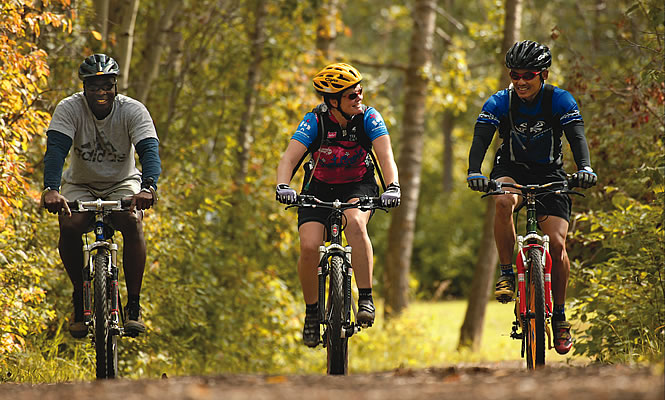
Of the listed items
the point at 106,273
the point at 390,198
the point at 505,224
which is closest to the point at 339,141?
the point at 390,198

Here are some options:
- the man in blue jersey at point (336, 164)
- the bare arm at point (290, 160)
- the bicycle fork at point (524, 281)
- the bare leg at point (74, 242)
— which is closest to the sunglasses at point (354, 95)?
the man in blue jersey at point (336, 164)

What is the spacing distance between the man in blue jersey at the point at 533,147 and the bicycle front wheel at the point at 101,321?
275 centimetres

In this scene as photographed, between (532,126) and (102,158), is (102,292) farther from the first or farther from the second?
(532,126)

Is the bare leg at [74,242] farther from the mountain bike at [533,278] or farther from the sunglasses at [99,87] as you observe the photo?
the mountain bike at [533,278]

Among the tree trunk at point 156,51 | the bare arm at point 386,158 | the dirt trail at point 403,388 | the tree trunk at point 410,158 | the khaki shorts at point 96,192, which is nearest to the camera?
the dirt trail at point 403,388

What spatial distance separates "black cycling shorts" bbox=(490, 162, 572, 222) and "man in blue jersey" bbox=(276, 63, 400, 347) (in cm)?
83

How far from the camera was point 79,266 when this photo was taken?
738cm

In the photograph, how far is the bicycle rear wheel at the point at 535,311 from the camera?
678cm

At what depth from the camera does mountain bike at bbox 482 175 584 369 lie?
6.81 meters

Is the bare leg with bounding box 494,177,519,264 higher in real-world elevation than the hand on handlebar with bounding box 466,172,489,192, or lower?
lower

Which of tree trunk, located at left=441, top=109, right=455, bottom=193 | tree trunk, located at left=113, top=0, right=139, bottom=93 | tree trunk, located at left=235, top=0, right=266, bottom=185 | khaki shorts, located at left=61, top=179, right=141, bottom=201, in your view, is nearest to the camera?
khaki shorts, located at left=61, top=179, right=141, bottom=201

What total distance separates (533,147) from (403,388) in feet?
10.6

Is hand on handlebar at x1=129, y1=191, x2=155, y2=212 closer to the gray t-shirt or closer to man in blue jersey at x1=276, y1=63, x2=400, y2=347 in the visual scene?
the gray t-shirt

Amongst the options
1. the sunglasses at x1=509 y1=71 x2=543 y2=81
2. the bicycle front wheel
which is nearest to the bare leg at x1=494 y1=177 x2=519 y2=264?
the sunglasses at x1=509 y1=71 x2=543 y2=81
